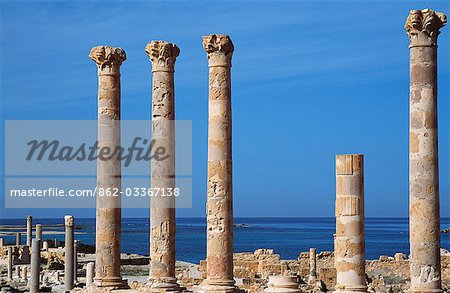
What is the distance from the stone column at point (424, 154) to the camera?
71.1 ft

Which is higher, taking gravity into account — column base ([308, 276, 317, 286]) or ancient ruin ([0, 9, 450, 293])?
ancient ruin ([0, 9, 450, 293])

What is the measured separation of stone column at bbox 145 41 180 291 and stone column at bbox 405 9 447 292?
26.5 feet

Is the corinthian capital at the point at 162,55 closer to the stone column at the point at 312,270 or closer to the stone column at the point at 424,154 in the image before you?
the stone column at the point at 424,154

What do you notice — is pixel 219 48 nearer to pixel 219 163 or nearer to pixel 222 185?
pixel 219 163

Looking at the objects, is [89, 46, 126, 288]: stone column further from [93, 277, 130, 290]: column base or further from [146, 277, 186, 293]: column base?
[146, 277, 186, 293]: column base

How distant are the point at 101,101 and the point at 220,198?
16.5 feet

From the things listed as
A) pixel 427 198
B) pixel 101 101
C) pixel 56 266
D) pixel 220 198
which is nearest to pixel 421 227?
pixel 427 198

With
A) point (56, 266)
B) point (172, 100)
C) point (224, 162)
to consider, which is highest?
point (172, 100)

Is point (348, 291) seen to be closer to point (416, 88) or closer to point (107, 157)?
point (416, 88)

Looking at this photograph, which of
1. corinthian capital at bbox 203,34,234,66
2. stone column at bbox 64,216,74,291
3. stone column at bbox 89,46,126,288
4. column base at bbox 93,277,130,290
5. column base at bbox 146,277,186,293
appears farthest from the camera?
stone column at bbox 64,216,74,291

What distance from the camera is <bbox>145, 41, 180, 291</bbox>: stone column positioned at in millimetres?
27297

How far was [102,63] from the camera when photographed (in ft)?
93.0

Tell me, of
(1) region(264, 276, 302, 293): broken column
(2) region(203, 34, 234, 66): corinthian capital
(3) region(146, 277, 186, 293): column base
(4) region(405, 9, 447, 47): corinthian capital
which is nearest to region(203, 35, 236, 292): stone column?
(2) region(203, 34, 234, 66): corinthian capital

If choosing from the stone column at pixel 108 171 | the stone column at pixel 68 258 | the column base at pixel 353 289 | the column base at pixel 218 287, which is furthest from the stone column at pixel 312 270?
the column base at pixel 353 289
